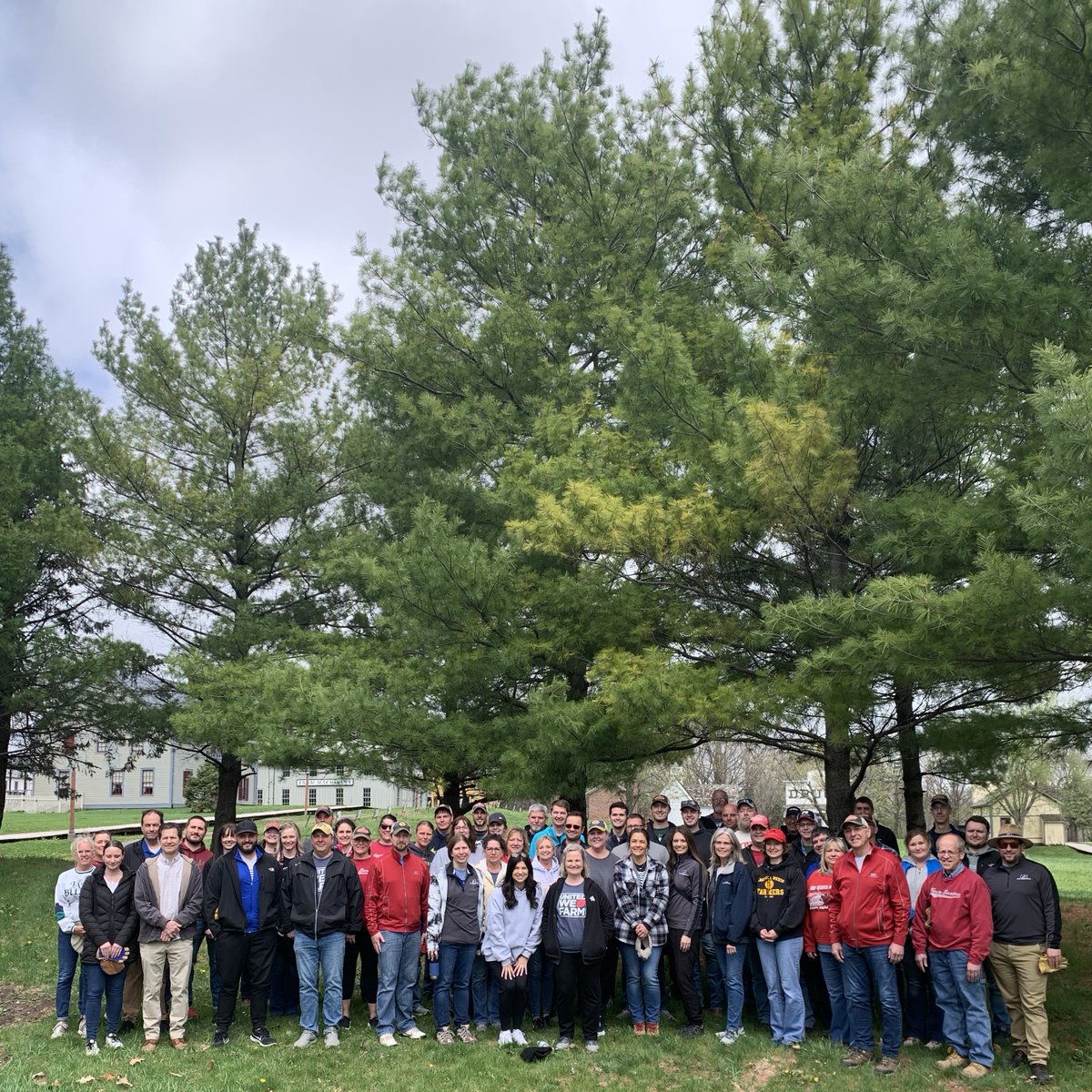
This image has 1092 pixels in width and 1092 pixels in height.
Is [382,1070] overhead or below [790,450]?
below

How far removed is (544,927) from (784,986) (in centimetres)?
195

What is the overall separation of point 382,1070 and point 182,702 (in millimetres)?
11502

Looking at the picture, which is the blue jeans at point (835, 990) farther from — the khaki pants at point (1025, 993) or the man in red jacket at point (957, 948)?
the khaki pants at point (1025, 993)

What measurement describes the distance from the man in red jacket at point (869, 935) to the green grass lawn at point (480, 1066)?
9.1 inches

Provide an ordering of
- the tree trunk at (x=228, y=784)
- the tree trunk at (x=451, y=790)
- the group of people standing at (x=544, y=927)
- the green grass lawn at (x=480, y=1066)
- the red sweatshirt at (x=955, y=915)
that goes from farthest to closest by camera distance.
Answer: the tree trunk at (x=228, y=784)
the tree trunk at (x=451, y=790)
the group of people standing at (x=544, y=927)
the red sweatshirt at (x=955, y=915)
the green grass lawn at (x=480, y=1066)

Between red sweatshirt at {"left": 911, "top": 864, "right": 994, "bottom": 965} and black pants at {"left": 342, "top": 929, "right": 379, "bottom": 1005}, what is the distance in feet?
15.0

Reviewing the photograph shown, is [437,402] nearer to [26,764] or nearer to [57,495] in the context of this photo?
[57,495]

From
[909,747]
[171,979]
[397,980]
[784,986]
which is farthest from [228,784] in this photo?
[784,986]

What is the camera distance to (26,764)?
18547 mm

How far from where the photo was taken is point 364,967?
8508mm

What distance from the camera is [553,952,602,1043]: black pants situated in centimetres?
754

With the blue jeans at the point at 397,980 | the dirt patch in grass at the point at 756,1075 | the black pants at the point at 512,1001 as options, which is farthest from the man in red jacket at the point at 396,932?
the dirt patch in grass at the point at 756,1075

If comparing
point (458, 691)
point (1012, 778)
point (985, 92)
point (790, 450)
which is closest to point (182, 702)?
point (458, 691)

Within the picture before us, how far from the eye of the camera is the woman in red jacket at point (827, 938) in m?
7.37
